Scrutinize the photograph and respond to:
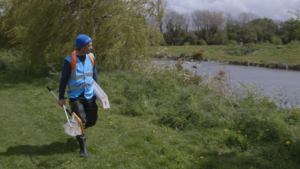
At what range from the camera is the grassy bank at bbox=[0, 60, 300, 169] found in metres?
4.27

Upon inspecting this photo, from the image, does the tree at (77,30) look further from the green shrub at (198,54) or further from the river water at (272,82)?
the green shrub at (198,54)

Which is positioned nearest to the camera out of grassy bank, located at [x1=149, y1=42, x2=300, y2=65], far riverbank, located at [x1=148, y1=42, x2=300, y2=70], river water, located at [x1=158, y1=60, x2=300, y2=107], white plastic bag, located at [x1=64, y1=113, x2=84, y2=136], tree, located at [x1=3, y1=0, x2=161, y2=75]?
white plastic bag, located at [x1=64, y1=113, x2=84, y2=136]

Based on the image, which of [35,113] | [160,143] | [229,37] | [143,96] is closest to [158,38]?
[143,96]

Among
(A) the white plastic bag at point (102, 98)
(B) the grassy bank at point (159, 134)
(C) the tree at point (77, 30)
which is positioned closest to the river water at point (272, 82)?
(B) the grassy bank at point (159, 134)

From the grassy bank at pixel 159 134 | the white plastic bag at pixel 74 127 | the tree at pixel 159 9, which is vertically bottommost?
the grassy bank at pixel 159 134

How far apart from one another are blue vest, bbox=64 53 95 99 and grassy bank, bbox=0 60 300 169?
1117mm

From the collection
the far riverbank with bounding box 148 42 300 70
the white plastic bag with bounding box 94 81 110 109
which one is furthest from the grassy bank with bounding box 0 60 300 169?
the far riverbank with bounding box 148 42 300 70

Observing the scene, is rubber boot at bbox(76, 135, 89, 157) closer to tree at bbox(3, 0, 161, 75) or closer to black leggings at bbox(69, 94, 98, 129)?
black leggings at bbox(69, 94, 98, 129)

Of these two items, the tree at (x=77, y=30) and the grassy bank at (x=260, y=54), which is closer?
the tree at (x=77, y=30)

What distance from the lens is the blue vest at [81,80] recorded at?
428cm

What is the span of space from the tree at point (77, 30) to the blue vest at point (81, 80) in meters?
7.18

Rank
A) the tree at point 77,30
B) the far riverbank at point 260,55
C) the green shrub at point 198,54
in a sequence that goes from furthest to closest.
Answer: the far riverbank at point 260,55 < the green shrub at point 198,54 < the tree at point 77,30

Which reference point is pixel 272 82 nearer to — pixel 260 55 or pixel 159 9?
pixel 159 9

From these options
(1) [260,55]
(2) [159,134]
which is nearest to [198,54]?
(2) [159,134]
